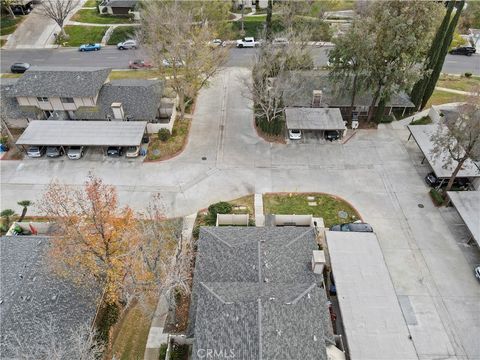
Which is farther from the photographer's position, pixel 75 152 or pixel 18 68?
pixel 18 68

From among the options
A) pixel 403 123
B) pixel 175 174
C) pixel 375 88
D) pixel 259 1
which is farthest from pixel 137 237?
pixel 259 1

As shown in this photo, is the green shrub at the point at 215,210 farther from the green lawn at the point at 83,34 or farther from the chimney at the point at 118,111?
the green lawn at the point at 83,34

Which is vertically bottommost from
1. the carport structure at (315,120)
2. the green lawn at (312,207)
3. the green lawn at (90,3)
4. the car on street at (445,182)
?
the green lawn at (312,207)

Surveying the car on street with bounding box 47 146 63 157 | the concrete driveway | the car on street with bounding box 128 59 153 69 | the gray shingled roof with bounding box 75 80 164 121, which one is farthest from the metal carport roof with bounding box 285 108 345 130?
the car on street with bounding box 47 146 63 157

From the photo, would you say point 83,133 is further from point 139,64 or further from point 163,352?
point 163,352

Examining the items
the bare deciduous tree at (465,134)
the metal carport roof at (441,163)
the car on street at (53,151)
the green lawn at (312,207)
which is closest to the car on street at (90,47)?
the car on street at (53,151)

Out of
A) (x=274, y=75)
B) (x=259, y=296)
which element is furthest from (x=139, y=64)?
(x=259, y=296)
